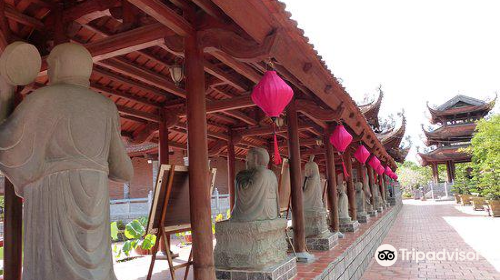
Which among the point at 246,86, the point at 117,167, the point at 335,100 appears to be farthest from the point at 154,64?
the point at 117,167

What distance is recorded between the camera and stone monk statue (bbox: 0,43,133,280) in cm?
179

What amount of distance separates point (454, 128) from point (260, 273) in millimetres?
30973

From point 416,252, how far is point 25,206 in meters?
8.06

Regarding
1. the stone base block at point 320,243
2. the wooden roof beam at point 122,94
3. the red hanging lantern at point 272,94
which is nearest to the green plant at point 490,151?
the stone base block at point 320,243

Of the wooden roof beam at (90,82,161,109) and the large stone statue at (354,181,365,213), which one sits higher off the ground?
the wooden roof beam at (90,82,161,109)

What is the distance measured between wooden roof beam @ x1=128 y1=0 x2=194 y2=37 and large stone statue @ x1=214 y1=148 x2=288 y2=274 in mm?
1887

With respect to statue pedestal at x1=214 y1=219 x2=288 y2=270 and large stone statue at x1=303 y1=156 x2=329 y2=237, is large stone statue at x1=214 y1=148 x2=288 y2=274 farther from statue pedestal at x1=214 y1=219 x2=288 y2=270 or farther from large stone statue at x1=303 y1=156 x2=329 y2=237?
large stone statue at x1=303 y1=156 x2=329 y2=237

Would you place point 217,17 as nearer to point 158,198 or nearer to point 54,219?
point 158,198

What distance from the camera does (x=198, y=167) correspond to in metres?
3.46

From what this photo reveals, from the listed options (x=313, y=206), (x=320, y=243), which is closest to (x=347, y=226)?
(x=313, y=206)

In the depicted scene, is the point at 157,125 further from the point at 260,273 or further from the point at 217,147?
the point at 260,273

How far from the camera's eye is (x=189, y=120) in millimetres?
3502

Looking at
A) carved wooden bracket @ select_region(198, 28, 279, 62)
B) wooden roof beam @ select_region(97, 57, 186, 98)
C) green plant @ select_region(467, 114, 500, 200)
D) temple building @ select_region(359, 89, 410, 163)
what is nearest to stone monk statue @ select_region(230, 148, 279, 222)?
carved wooden bracket @ select_region(198, 28, 279, 62)

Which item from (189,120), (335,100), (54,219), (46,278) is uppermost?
(335,100)
